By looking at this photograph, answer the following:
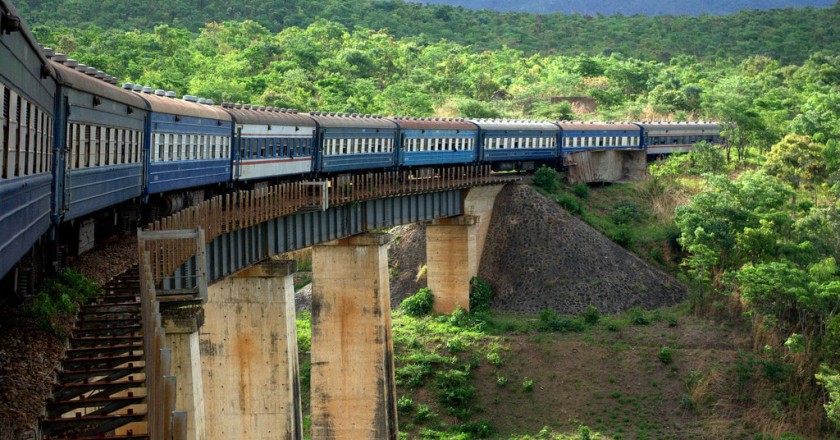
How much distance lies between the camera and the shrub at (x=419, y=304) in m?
50.1

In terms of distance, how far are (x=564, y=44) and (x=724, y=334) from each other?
388ft

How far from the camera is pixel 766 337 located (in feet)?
140

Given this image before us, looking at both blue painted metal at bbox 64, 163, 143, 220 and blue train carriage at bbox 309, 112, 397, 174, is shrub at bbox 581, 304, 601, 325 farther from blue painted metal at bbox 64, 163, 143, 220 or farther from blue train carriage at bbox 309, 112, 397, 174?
blue painted metal at bbox 64, 163, 143, 220

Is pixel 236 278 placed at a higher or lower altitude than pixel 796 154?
lower

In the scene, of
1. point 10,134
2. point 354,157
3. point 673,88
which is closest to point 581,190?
point 354,157

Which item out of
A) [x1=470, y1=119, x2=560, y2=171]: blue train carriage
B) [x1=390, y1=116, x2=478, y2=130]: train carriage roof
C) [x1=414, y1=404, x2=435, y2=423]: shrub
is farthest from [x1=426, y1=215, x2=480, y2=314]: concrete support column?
[x1=414, y1=404, x2=435, y2=423]: shrub

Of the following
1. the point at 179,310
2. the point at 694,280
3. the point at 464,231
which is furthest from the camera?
the point at 464,231

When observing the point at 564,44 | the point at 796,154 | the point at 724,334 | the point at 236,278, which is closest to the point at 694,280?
the point at 724,334

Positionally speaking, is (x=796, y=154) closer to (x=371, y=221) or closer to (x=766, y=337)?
→ (x=766, y=337)

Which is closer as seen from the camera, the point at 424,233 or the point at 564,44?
the point at 424,233

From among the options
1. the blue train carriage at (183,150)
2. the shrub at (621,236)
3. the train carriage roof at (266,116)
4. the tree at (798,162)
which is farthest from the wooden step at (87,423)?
the tree at (798,162)

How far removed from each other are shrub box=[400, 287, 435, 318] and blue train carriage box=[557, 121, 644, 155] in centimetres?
1503

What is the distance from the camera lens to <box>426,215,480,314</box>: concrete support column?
165 ft

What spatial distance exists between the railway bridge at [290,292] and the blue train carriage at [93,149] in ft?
4.05
